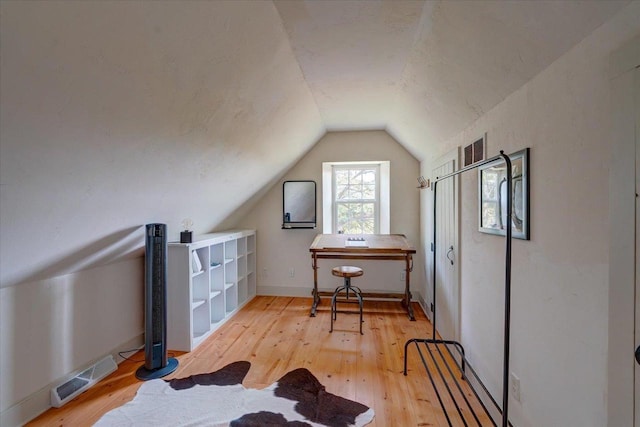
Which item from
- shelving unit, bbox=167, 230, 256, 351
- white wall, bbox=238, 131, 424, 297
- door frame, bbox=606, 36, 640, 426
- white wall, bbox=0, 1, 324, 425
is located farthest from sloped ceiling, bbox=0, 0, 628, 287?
white wall, bbox=238, 131, 424, 297

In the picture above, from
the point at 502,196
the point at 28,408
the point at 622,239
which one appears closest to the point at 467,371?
the point at 502,196

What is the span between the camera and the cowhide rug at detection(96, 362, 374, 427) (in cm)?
167

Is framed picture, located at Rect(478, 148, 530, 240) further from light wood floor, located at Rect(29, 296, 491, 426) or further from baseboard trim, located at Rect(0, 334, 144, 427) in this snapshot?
baseboard trim, located at Rect(0, 334, 144, 427)

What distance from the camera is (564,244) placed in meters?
1.15

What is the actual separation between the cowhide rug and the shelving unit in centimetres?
55

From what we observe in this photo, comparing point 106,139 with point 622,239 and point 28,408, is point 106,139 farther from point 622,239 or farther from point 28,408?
point 622,239

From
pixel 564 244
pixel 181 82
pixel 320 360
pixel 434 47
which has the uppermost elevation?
pixel 434 47

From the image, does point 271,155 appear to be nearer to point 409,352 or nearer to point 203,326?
point 203,326

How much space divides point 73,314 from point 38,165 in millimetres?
1475

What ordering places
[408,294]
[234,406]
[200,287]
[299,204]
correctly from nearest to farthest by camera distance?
[234,406], [200,287], [408,294], [299,204]

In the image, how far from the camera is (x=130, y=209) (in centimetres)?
193

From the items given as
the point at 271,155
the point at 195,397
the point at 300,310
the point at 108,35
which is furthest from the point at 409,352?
the point at 108,35

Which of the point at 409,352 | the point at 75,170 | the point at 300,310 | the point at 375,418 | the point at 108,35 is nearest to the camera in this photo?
the point at 108,35

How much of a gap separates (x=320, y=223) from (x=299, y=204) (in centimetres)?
45
